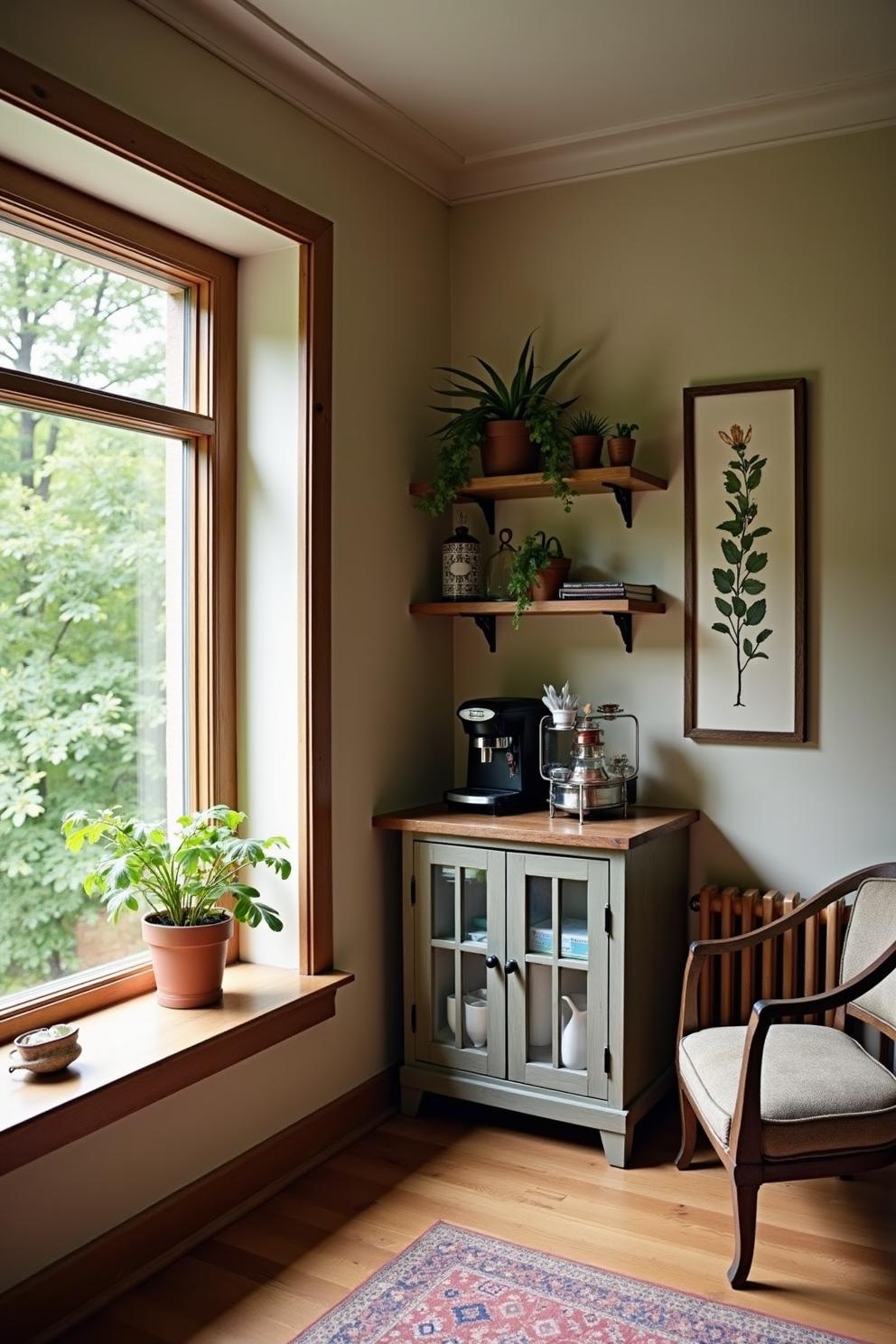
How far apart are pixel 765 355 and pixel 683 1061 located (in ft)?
6.22

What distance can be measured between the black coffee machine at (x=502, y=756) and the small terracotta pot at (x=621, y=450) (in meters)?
0.73

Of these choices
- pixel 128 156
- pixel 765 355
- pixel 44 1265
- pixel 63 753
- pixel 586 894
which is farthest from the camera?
pixel 765 355

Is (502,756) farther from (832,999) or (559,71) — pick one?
(559,71)

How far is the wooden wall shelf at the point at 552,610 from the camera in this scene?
3.16m

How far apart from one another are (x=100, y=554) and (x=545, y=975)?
5.11 feet

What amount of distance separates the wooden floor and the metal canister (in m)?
1.52

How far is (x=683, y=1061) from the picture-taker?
2.76m

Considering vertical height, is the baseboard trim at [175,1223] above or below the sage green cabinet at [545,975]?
below

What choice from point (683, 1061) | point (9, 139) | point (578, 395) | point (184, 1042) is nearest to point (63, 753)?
point (184, 1042)

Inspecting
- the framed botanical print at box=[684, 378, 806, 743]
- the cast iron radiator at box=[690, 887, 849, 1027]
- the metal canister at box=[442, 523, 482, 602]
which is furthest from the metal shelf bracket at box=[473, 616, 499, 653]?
the cast iron radiator at box=[690, 887, 849, 1027]

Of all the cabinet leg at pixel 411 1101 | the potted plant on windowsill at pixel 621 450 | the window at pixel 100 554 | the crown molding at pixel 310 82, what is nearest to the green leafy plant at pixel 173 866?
the window at pixel 100 554

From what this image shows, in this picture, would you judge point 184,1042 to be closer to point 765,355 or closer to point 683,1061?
point 683,1061

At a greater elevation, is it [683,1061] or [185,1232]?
[683,1061]

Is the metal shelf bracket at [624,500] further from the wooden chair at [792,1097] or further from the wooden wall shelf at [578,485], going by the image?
the wooden chair at [792,1097]
